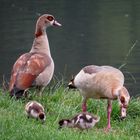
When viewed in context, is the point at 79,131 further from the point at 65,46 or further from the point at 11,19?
the point at 11,19

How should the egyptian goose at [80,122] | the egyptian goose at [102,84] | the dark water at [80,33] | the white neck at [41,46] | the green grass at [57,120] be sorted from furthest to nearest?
the dark water at [80,33]
the white neck at [41,46]
the egyptian goose at [102,84]
the egyptian goose at [80,122]
the green grass at [57,120]

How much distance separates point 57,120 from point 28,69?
169 cm

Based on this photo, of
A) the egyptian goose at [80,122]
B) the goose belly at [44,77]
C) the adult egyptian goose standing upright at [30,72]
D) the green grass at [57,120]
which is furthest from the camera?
the goose belly at [44,77]

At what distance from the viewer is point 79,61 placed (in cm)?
2316

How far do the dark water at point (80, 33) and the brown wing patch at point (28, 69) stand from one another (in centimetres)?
554

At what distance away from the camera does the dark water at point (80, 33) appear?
72.7 ft

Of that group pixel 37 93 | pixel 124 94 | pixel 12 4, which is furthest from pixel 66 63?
pixel 12 4

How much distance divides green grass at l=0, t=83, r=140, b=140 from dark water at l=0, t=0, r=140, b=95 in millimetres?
5538

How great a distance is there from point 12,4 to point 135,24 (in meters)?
18.5

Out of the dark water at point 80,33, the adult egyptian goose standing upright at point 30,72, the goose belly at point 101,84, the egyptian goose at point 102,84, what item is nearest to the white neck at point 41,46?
the adult egyptian goose standing upright at point 30,72

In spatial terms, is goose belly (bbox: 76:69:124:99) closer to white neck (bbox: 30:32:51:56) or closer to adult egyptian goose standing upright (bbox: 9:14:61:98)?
adult egyptian goose standing upright (bbox: 9:14:61:98)

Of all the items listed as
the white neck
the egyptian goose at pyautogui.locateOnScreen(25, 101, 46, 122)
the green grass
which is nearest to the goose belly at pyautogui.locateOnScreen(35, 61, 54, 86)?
the green grass

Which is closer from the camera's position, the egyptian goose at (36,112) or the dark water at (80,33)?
the egyptian goose at (36,112)

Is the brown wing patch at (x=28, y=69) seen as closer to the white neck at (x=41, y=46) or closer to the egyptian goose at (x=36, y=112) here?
the white neck at (x=41, y=46)
